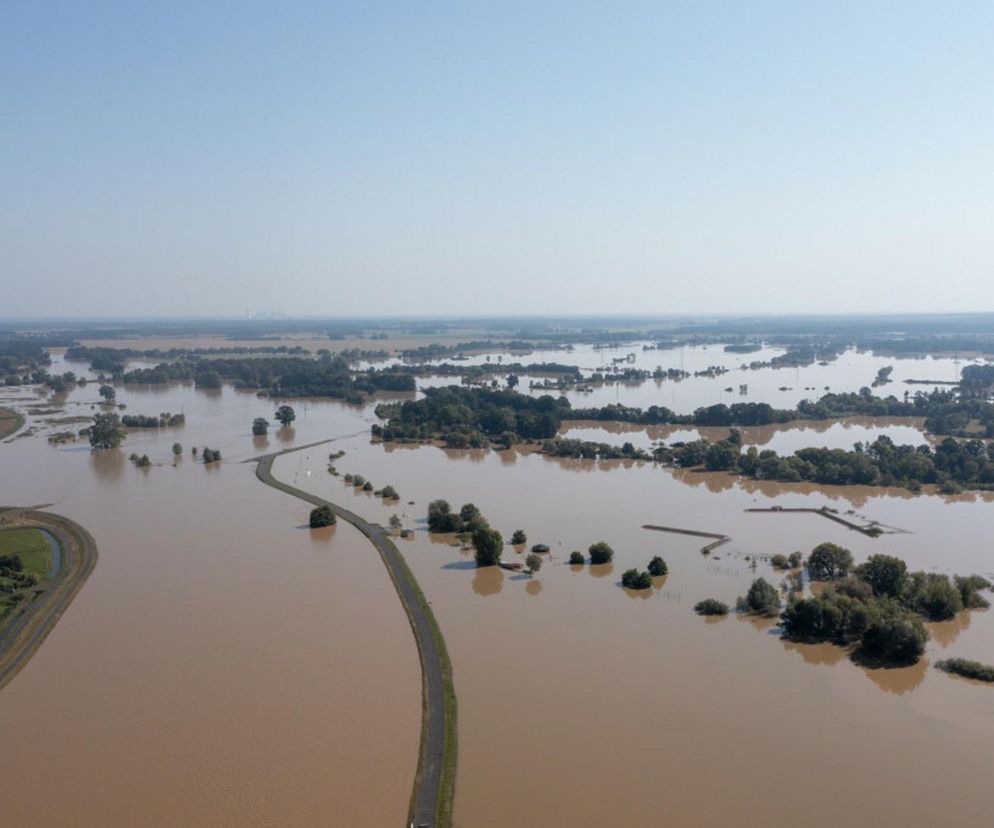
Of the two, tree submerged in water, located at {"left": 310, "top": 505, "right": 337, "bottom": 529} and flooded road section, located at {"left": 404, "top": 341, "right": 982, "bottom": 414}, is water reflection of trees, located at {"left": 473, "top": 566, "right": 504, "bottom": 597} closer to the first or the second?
tree submerged in water, located at {"left": 310, "top": 505, "right": 337, "bottom": 529}

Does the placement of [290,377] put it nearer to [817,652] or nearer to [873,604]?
[873,604]

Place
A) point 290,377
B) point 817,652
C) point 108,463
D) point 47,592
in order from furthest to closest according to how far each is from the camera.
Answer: point 290,377 → point 108,463 → point 47,592 → point 817,652

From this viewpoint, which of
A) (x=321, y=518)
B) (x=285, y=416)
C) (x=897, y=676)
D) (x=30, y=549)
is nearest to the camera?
(x=897, y=676)

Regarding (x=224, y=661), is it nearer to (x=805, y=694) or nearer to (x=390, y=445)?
(x=805, y=694)

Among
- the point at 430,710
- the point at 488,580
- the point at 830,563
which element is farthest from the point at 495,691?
the point at 830,563

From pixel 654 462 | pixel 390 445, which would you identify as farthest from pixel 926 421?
pixel 390 445

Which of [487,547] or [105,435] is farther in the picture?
[105,435]
